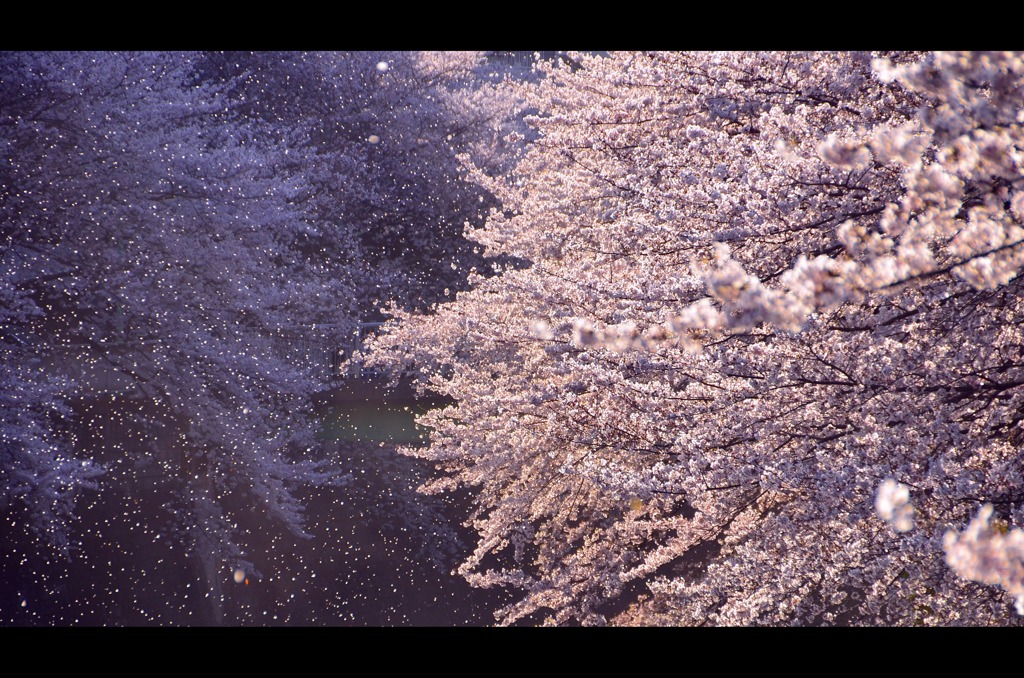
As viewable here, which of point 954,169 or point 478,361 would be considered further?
point 478,361

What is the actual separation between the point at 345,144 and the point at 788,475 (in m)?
12.2

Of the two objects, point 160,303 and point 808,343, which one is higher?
point 160,303

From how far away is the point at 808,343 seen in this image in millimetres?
A: 3439

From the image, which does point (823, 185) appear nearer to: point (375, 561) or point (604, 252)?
point (604, 252)

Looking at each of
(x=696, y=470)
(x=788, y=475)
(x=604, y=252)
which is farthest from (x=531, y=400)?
(x=788, y=475)

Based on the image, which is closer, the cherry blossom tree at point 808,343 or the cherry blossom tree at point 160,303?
the cherry blossom tree at point 808,343

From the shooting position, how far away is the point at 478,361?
8406 millimetres

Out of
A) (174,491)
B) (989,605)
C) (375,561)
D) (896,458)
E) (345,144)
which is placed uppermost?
(345,144)

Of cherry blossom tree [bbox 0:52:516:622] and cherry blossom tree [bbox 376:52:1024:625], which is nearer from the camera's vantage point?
cherry blossom tree [bbox 376:52:1024:625]

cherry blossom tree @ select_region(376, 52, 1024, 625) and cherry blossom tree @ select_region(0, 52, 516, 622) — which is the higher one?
cherry blossom tree @ select_region(0, 52, 516, 622)

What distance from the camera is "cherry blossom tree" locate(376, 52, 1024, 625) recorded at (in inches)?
89.4

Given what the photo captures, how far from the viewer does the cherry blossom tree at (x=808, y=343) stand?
2.27 m

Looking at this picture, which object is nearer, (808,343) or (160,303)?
(808,343)

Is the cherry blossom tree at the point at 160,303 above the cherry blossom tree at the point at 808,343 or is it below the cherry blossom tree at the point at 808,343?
above
